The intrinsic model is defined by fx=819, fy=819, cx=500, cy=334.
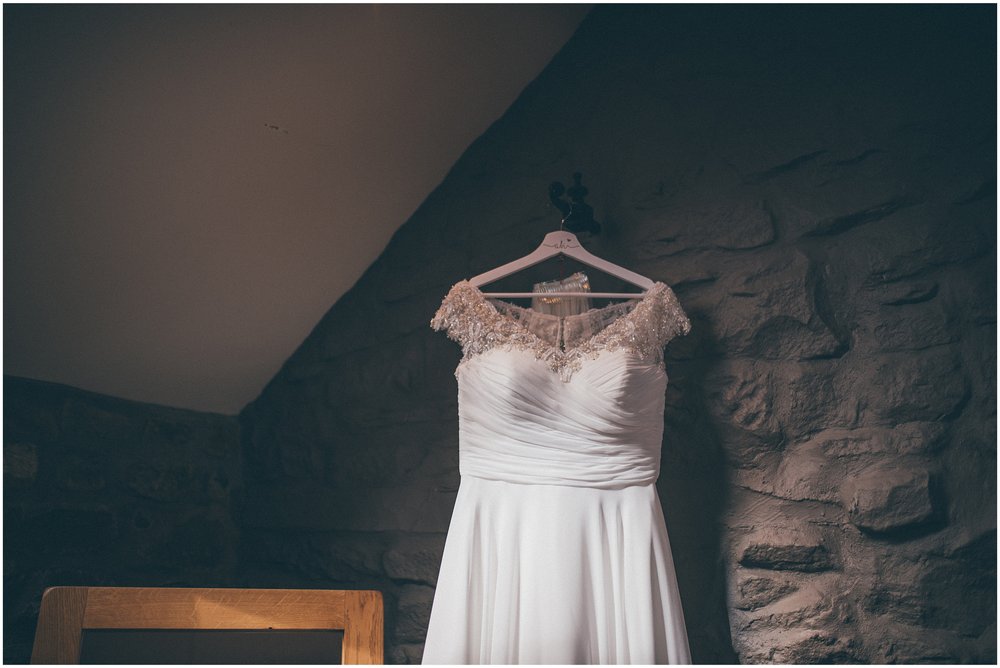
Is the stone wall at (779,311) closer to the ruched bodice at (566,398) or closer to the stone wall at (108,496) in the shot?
the ruched bodice at (566,398)

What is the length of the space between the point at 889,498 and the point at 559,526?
63 centimetres

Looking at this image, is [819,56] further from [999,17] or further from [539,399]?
[539,399]

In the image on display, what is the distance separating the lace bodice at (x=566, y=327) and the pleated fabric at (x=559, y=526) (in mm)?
28

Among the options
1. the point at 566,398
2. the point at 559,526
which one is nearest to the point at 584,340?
the point at 566,398

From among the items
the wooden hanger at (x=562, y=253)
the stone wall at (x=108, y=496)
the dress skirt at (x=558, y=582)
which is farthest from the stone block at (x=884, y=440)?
the stone wall at (x=108, y=496)

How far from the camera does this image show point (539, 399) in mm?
1653

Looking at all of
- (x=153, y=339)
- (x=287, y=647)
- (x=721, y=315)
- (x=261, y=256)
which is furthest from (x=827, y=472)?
(x=153, y=339)

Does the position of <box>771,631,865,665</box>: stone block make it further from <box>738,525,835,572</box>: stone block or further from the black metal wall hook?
the black metal wall hook

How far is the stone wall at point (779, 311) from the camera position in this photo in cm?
156

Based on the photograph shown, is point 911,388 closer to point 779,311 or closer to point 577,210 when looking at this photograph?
point 779,311

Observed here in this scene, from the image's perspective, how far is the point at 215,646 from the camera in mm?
1438

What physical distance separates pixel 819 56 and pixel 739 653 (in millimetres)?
1305

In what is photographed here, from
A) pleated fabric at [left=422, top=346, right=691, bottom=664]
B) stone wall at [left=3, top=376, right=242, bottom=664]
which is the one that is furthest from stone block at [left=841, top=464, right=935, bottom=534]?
stone wall at [left=3, top=376, right=242, bottom=664]

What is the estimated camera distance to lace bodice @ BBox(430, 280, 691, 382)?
1690mm
